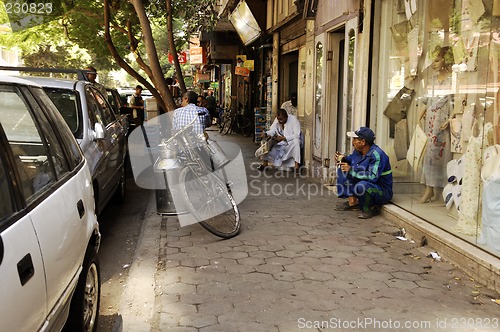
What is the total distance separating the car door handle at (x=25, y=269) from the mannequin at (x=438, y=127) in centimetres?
522

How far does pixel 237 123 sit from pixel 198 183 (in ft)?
47.4

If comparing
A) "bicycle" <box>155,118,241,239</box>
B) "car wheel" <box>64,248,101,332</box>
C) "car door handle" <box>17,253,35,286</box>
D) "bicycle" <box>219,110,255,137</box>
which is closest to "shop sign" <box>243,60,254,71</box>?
"bicycle" <box>219,110,255,137</box>

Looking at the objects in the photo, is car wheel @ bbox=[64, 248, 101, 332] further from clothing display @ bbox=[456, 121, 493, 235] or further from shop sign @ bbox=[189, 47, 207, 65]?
shop sign @ bbox=[189, 47, 207, 65]

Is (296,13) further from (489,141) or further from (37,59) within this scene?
(37,59)

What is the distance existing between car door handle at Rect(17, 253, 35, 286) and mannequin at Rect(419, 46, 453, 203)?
17.1 ft

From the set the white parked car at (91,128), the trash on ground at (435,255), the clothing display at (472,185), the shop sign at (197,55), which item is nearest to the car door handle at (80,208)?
the white parked car at (91,128)

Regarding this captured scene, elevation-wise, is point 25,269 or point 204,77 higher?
point 204,77

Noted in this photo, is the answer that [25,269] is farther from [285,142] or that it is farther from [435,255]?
[285,142]

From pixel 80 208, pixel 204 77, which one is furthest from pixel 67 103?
pixel 204 77

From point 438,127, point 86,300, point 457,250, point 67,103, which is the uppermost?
point 67,103

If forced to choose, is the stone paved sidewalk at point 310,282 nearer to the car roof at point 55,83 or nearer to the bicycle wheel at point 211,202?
the bicycle wheel at point 211,202

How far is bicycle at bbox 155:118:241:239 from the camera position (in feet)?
18.3

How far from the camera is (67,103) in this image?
6.26 meters

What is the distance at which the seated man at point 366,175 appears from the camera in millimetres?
6289
